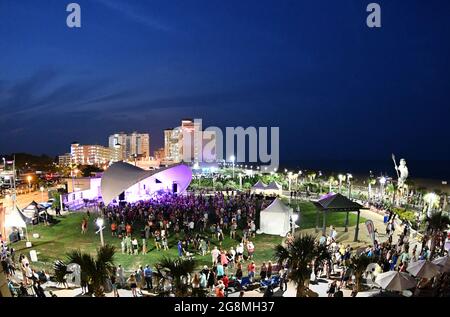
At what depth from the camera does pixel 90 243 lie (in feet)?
62.3

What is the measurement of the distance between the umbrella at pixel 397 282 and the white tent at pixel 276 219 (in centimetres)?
980

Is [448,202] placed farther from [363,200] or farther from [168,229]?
[168,229]

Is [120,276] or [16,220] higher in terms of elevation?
[16,220]

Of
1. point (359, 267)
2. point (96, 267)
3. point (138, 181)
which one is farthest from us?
point (138, 181)

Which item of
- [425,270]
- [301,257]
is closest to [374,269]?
[425,270]

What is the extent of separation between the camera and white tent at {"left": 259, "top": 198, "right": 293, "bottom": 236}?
66.8 feet

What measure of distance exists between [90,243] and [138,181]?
11.7 meters

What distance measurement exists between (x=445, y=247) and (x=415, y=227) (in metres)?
5.00

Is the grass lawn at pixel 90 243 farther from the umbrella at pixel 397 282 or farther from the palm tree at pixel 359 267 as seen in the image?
the umbrella at pixel 397 282

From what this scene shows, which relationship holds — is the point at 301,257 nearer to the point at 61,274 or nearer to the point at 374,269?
the point at 374,269

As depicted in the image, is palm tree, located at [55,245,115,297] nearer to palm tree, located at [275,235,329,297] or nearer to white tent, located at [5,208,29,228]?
palm tree, located at [275,235,329,297]

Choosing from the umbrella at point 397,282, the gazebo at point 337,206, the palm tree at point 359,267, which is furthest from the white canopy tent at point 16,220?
the umbrella at point 397,282

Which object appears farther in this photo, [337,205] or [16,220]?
[337,205]
